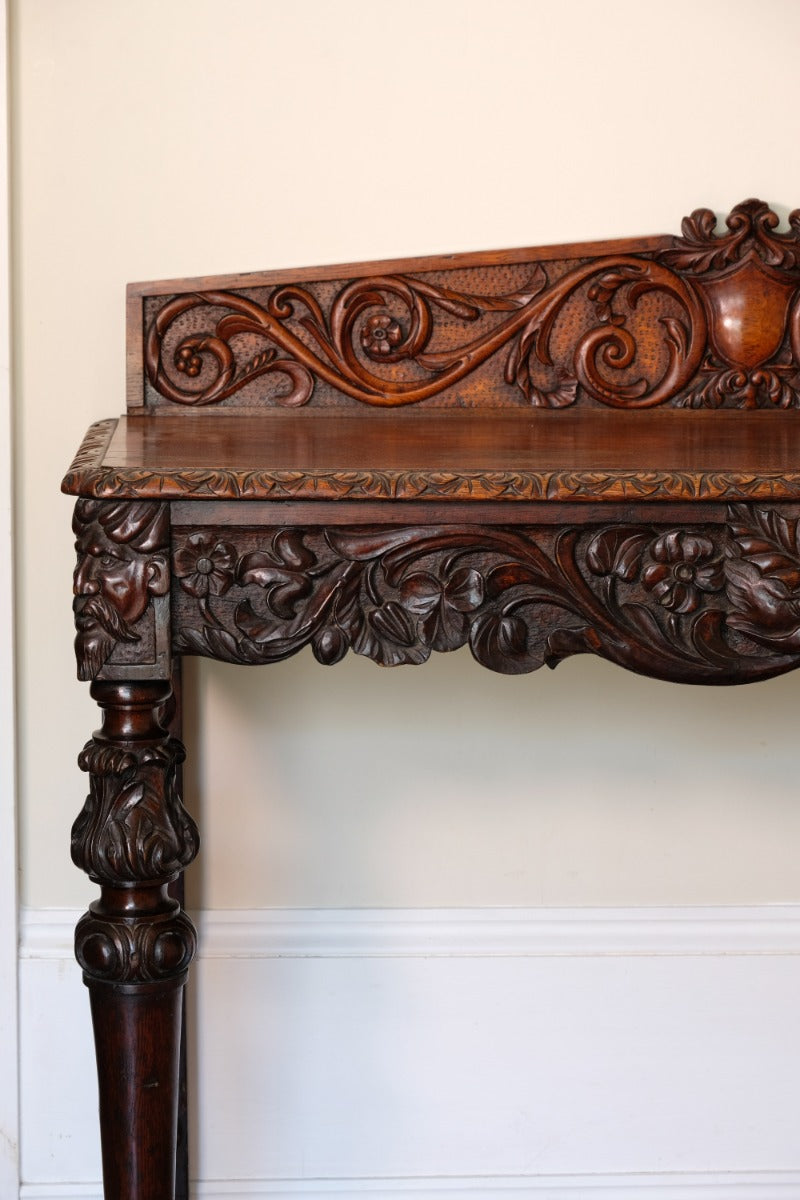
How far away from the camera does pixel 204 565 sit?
82cm

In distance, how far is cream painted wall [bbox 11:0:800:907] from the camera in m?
1.26

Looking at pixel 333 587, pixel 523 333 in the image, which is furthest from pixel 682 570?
pixel 523 333

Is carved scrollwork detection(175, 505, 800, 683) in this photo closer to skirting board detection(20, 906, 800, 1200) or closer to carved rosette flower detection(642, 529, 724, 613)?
carved rosette flower detection(642, 529, 724, 613)

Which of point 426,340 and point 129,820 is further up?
point 426,340

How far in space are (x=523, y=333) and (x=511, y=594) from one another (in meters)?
0.50

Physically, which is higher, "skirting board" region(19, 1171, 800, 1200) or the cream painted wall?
the cream painted wall

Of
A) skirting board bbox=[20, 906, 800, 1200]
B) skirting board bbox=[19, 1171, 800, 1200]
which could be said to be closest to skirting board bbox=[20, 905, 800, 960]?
skirting board bbox=[20, 906, 800, 1200]

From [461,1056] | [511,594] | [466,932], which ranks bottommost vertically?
[461,1056]

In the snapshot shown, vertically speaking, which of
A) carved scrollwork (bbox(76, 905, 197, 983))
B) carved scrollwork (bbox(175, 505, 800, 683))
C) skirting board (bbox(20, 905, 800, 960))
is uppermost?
carved scrollwork (bbox(175, 505, 800, 683))

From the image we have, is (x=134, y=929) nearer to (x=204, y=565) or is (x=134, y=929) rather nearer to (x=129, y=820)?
(x=129, y=820)

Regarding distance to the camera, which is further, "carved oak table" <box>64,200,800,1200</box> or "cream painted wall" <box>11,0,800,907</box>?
"cream painted wall" <box>11,0,800,907</box>

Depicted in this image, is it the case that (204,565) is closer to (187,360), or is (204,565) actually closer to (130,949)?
(130,949)

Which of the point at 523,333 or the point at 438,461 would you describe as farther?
the point at 523,333

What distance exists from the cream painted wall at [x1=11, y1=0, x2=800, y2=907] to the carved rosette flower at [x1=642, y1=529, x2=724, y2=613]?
0.52 metres
